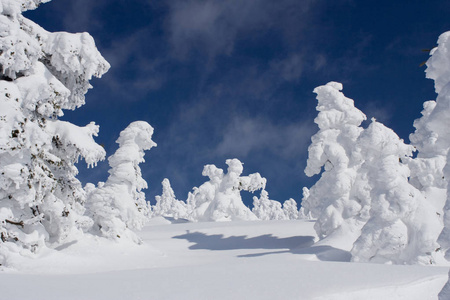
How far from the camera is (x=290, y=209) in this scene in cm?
8356

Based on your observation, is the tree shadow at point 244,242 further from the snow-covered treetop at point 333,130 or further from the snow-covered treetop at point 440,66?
the snow-covered treetop at point 440,66

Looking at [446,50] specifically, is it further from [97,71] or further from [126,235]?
[126,235]

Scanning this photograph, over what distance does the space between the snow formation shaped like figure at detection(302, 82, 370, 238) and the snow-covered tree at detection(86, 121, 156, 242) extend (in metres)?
10.7

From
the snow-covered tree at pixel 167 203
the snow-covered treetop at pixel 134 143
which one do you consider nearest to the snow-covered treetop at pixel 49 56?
the snow-covered treetop at pixel 134 143

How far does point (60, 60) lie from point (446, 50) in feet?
37.4

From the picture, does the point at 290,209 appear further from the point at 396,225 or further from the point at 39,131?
the point at 39,131

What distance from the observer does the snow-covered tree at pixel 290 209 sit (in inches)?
3273

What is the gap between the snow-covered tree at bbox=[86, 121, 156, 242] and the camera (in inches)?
648

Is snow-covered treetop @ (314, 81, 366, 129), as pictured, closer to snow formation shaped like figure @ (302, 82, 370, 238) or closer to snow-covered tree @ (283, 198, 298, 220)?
snow formation shaped like figure @ (302, 82, 370, 238)

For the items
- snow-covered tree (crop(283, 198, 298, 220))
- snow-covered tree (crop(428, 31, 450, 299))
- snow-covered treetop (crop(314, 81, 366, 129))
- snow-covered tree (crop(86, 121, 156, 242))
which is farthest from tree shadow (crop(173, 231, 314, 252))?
snow-covered tree (crop(283, 198, 298, 220))

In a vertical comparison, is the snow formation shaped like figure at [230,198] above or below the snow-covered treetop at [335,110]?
below

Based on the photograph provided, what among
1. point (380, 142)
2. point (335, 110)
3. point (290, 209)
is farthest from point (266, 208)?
point (380, 142)

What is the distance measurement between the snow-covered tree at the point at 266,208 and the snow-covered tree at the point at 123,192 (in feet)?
203

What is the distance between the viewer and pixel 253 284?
25.5 ft
